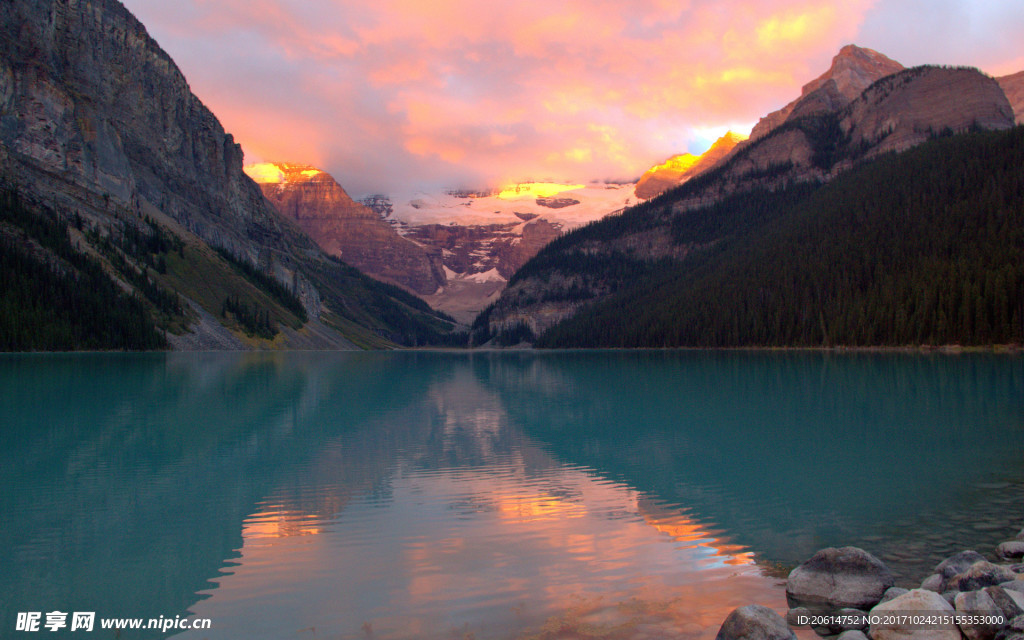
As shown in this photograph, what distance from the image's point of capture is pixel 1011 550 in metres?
10.4

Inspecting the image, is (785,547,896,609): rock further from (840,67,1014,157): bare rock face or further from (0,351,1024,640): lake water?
(840,67,1014,157): bare rock face

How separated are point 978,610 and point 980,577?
1.25m

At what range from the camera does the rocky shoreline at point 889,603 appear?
735cm

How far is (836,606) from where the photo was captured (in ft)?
28.9

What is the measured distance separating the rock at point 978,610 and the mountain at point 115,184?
390 feet

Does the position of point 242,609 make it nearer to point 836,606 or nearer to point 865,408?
point 836,606

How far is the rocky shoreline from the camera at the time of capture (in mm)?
7352

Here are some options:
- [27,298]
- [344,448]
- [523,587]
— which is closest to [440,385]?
[344,448]

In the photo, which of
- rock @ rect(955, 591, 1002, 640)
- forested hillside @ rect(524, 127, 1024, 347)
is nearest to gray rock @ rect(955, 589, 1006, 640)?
rock @ rect(955, 591, 1002, 640)

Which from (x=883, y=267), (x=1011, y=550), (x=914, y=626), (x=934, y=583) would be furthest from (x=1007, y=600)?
(x=883, y=267)

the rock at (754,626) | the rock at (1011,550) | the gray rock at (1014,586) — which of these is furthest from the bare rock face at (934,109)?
the rock at (754,626)

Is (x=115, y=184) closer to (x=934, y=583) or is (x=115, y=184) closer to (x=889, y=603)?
(x=934, y=583)

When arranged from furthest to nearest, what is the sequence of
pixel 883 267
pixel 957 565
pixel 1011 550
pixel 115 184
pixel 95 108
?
pixel 95 108 → pixel 115 184 → pixel 883 267 → pixel 1011 550 → pixel 957 565

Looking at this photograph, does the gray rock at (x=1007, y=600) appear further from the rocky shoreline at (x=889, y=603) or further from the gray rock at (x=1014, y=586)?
the gray rock at (x=1014, y=586)
